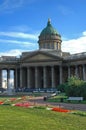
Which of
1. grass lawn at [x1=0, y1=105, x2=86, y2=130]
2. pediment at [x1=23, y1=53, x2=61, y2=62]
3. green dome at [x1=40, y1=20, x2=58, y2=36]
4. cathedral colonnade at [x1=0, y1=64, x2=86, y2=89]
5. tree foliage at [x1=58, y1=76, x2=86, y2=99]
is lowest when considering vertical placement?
grass lawn at [x1=0, y1=105, x2=86, y2=130]

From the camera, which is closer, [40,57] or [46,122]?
[46,122]

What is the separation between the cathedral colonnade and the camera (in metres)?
139

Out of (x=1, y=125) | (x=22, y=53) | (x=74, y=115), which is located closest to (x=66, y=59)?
(x=22, y=53)

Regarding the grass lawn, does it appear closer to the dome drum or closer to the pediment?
the pediment

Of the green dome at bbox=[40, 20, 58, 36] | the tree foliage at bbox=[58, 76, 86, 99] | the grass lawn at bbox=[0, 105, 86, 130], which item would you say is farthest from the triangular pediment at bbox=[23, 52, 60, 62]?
the grass lawn at bbox=[0, 105, 86, 130]

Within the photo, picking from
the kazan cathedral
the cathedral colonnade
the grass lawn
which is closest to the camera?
the grass lawn

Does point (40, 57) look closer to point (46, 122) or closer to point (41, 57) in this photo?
point (41, 57)

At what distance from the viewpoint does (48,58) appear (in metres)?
140

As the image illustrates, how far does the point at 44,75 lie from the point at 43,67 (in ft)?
10.6

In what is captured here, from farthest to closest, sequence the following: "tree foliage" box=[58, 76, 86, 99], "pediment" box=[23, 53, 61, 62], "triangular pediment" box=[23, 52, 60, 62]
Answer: "pediment" box=[23, 53, 61, 62] → "triangular pediment" box=[23, 52, 60, 62] → "tree foliage" box=[58, 76, 86, 99]

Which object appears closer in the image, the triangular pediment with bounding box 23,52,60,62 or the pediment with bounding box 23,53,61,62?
the triangular pediment with bounding box 23,52,60,62

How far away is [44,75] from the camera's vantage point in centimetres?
14062

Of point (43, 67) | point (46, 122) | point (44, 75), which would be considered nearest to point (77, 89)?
point (46, 122)

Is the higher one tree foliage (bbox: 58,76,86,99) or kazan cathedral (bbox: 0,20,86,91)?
kazan cathedral (bbox: 0,20,86,91)
